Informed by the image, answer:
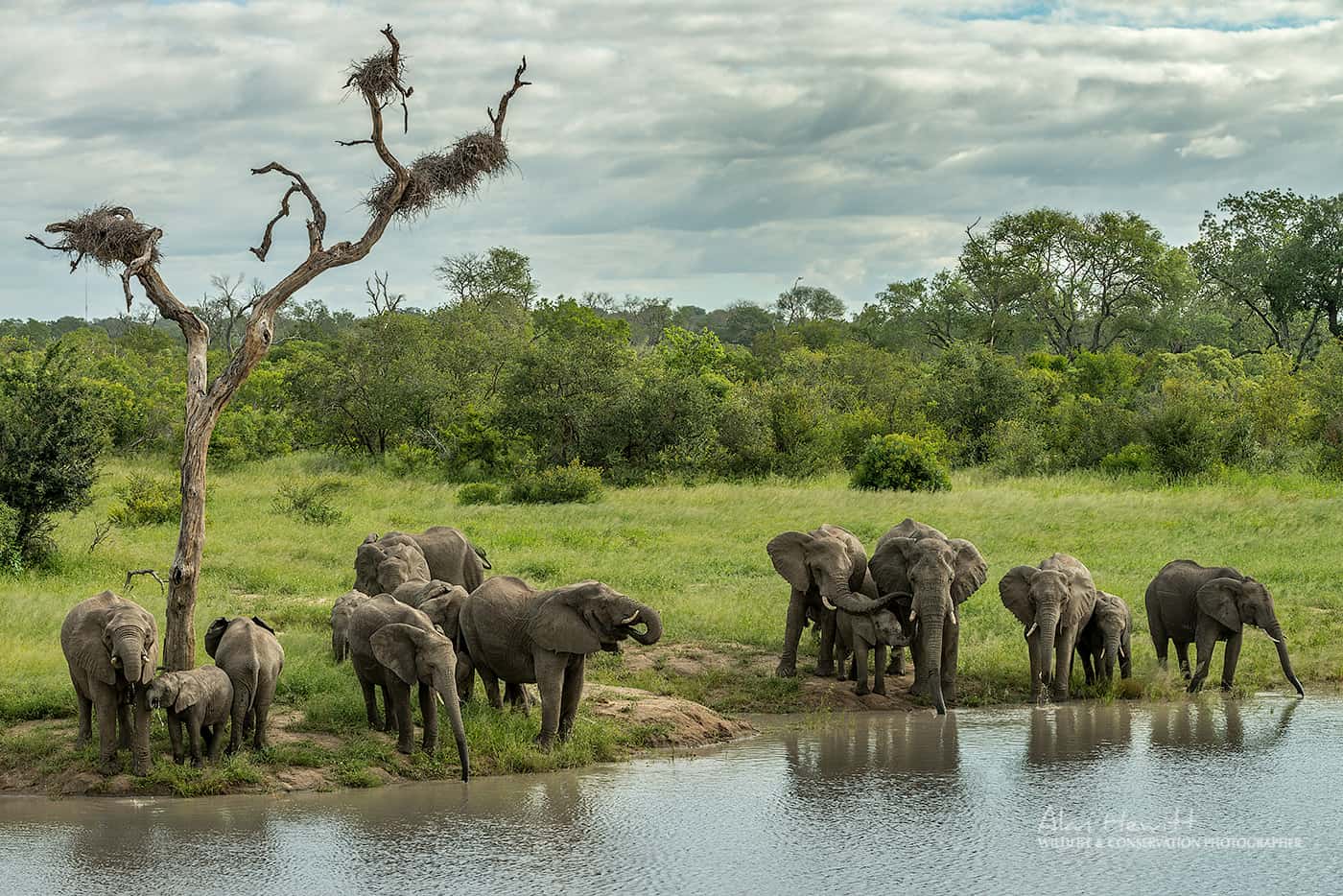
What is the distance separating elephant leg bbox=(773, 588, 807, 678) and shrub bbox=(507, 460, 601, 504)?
16.7 metres

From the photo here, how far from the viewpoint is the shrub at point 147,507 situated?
27.5 m

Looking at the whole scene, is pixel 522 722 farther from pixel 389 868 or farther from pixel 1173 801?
pixel 1173 801

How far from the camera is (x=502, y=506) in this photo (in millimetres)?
32219

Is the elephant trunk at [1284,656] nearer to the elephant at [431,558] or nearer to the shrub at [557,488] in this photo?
the elephant at [431,558]

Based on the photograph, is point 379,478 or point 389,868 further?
point 379,478

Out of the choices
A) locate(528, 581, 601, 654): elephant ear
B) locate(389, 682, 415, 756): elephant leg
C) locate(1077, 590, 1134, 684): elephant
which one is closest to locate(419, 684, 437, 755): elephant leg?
locate(389, 682, 415, 756): elephant leg

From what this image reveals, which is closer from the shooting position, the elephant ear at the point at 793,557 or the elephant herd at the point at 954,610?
the elephant herd at the point at 954,610

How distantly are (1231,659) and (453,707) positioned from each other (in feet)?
30.5

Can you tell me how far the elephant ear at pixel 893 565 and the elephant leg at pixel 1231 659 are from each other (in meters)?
3.89

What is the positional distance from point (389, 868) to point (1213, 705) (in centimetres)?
967

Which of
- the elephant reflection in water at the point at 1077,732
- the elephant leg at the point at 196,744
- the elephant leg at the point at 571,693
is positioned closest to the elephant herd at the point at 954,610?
the elephant reflection in water at the point at 1077,732

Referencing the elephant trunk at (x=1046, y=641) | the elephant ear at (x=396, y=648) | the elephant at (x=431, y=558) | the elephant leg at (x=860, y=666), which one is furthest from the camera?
the elephant at (x=431, y=558)

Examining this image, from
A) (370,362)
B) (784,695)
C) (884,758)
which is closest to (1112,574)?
(784,695)

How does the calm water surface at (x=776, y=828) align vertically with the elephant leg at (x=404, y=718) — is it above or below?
below
